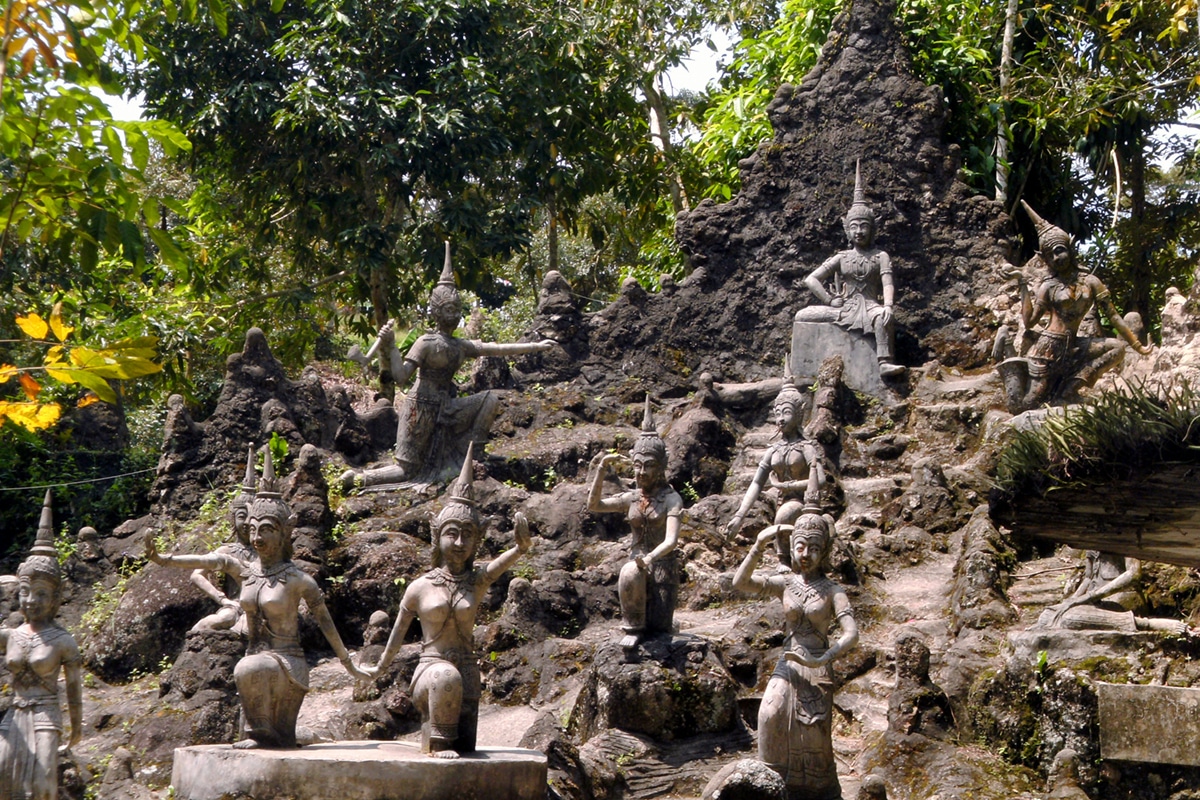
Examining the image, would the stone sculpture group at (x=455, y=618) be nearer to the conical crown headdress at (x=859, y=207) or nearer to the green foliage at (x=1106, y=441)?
the green foliage at (x=1106, y=441)

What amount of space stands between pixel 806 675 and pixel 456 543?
2.34 m

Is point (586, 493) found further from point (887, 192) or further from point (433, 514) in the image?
point (887, 192)

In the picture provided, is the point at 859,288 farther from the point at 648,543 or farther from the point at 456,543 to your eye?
the point at 456,543

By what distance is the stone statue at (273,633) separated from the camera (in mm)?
9484

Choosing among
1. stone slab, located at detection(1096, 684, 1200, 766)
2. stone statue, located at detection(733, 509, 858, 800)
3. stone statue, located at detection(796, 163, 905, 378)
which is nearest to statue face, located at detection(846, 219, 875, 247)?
stone statue, located at detection(796, 163, 905, 378)

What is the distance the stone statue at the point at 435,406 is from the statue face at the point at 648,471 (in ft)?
15.7

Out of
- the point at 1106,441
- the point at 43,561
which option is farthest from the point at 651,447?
the point at 1106,441

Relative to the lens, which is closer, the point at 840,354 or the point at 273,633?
the point at 273,633

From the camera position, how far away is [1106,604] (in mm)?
11320

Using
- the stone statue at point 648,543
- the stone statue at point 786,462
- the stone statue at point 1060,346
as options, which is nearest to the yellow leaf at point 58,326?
the stone statue at point 648,543

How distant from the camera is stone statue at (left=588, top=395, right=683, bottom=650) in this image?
1165 cm

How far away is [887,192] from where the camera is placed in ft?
67.1

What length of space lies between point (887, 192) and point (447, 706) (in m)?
12.9

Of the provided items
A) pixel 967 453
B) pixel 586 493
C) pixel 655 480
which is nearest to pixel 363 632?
pixel 586 493
